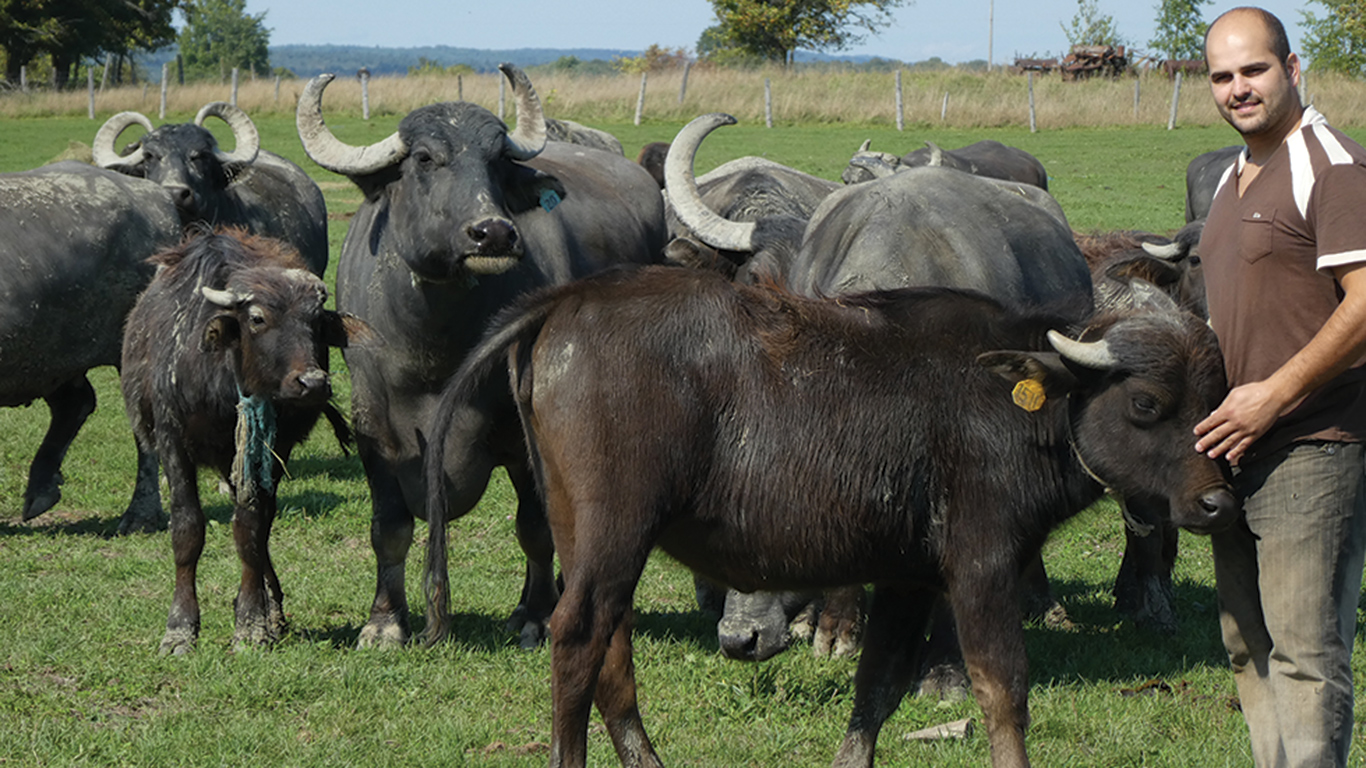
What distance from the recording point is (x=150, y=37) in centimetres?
5588

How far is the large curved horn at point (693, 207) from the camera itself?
734 centimetres

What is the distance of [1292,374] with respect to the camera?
11.9ft

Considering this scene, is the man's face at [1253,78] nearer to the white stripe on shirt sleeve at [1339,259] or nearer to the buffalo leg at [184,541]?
the white stripe on shirt sleeve at [1339,259]

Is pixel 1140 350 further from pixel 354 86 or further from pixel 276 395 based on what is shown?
pixel 354 86

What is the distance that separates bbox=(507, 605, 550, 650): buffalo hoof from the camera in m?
6.48

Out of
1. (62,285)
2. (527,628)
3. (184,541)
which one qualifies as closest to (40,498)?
(62,285)

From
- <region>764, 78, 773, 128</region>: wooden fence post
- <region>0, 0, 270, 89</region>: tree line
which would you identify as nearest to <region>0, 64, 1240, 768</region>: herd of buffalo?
<region>764, 78, 773, 128</region>: wooden fence post

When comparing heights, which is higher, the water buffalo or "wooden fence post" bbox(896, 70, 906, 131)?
"wooden fence post" bbox(896, 70, 906, 131)

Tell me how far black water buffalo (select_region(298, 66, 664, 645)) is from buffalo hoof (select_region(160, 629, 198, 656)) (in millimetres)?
797

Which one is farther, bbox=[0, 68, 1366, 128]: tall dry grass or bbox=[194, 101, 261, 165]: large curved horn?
bbox=[0, 68, 1366, 128]: tall dry grass

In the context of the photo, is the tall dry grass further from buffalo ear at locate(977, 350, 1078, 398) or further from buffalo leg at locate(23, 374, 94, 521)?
buffalo ear at locate(977, 350, 1078, 398)

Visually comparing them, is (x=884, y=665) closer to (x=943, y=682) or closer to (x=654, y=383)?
(x=943, y=682)

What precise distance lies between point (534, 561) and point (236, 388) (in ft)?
5.62

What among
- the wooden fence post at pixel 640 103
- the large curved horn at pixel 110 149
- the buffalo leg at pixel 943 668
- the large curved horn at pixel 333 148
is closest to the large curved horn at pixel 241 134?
the large curved horn at pixel 110 149
